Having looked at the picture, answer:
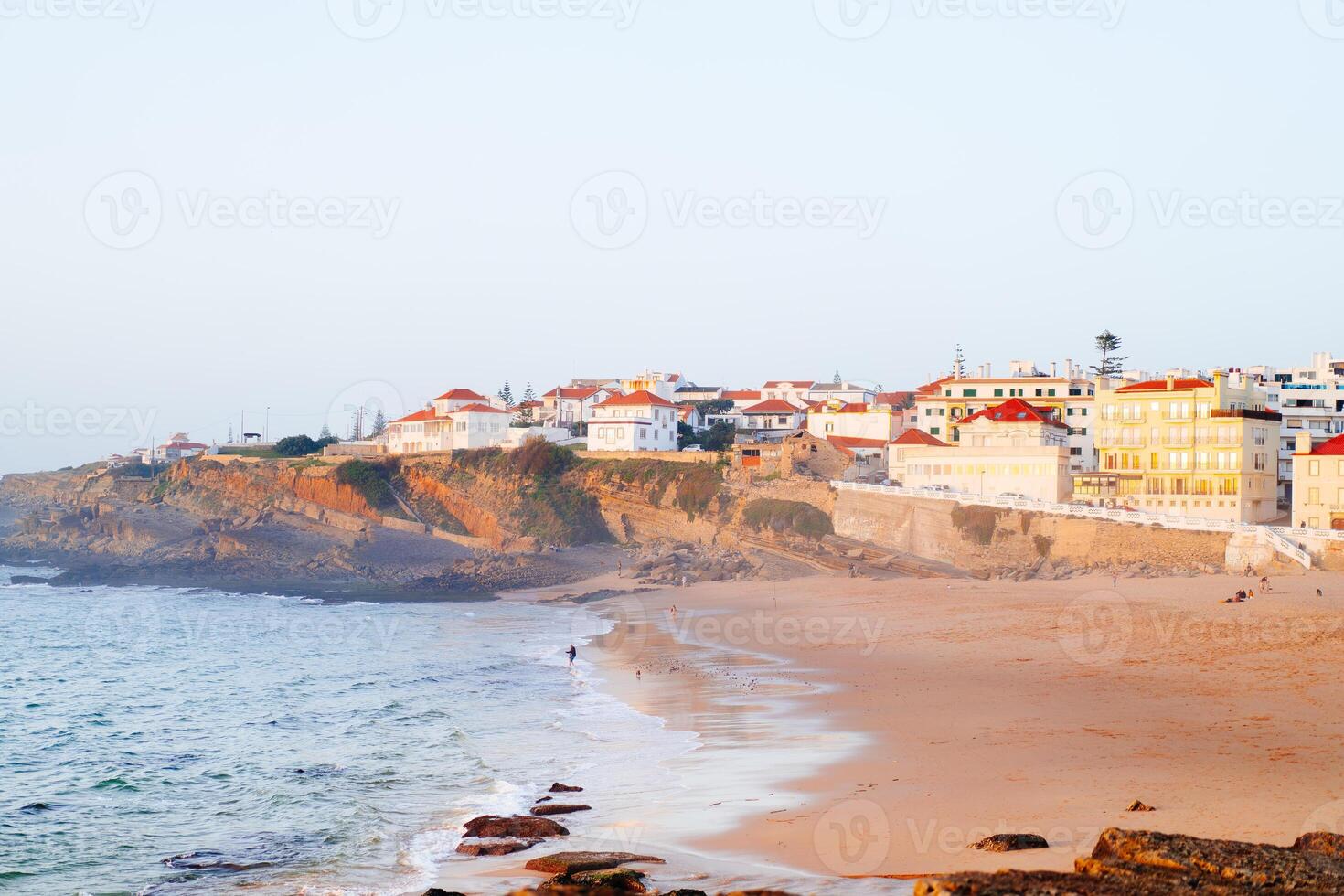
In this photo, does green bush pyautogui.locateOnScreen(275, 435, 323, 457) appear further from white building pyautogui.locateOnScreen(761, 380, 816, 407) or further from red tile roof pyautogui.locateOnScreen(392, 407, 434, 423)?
white building pyautogui.locateOnScreen(761, 380, 816, 407)

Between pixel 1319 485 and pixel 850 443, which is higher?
pixel 850 443

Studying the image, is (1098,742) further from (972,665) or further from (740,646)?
(740,646)

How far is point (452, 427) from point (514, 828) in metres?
62.9

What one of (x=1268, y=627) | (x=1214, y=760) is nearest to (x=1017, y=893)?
(x=1214, y=760)

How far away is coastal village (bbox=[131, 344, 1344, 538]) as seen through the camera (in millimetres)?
46219

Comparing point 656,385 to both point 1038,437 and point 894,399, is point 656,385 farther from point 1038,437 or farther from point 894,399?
point 1038,437

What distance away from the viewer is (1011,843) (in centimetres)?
1125

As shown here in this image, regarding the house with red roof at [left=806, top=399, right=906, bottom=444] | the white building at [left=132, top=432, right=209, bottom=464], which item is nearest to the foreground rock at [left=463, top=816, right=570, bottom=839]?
the house with red roof at [left=806, top=399, right=906, bottom=444]

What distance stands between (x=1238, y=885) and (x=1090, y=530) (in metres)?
35.2

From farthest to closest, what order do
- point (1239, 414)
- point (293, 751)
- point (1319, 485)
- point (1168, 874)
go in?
1. point (1239, 414)
2. point (1319, 485)
3. point (293, 751)
4. point (1168, 874)

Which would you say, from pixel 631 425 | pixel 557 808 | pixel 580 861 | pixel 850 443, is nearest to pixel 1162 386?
pixel 850 443

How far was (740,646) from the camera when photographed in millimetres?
31922

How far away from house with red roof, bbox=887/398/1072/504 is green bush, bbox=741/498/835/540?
4.88m

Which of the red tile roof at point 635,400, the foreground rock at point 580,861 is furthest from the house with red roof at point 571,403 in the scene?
the foreground rock at point 580,861
